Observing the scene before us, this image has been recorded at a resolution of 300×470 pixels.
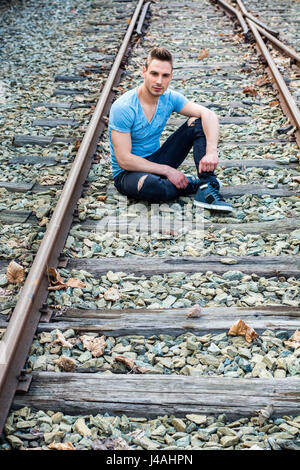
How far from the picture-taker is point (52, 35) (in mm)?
9609

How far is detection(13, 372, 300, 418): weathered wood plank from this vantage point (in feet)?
7.75

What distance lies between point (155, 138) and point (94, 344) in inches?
89.1

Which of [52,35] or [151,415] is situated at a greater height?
[52,35]

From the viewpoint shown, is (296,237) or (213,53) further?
(213,53)

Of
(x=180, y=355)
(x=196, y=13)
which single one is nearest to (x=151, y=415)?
(x=180, y=355)

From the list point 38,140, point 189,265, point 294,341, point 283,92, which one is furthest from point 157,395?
point 283,92

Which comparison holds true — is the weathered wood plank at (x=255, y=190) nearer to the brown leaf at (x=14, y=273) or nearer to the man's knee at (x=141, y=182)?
the man's knee at (x=141, y=182)

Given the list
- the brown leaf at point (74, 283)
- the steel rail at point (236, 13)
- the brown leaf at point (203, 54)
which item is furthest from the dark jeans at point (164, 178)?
the steel rail at point (236, 13)

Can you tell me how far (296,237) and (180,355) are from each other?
56.8 inches

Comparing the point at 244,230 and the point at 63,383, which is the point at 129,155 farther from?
the point at 63,383

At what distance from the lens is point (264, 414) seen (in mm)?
2305

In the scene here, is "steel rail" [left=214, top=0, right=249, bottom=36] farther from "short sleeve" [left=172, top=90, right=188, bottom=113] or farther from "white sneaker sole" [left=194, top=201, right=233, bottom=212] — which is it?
→ "white sneaker sole" [left=194, top=201, right=233, bottom=212]

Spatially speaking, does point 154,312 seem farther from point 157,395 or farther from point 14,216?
point 14,216

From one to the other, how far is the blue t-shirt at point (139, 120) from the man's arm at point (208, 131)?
0.32 ft
